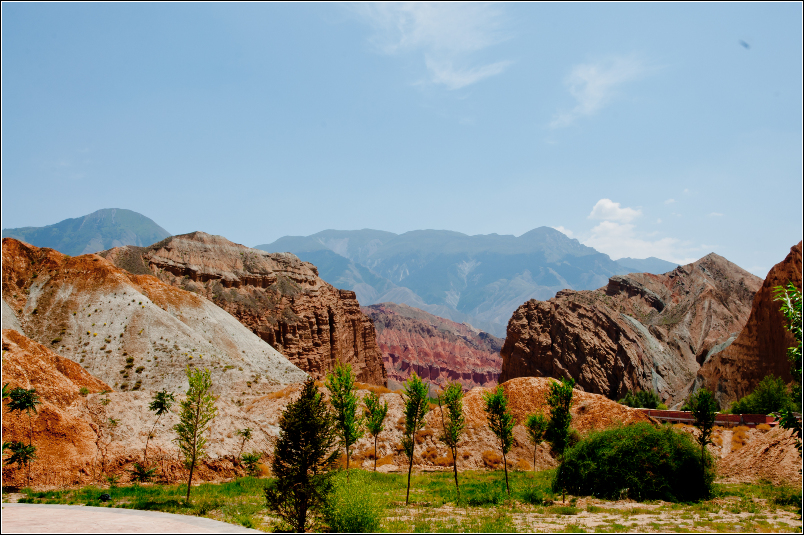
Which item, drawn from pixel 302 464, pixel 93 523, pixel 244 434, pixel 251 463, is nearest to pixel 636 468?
pixel 302 464

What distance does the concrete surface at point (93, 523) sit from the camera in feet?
45.6

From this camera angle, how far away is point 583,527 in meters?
18.2

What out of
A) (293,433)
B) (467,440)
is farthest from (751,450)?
(293,433)

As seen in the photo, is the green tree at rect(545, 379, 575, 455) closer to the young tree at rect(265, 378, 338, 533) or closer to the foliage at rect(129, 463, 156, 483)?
the young tree at rect(265, 378, 338, 533)

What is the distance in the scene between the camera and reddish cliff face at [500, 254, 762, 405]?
95.2m

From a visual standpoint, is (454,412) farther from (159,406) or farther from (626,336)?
(626,336)

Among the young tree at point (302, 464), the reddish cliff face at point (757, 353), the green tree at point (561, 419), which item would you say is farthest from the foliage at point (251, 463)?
the reddish cliff face at point (757, 353)

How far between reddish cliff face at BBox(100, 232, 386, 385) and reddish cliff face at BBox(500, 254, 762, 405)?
37992 mm

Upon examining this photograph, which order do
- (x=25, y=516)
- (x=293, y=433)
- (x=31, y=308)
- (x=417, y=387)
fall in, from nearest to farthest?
(x=25, y=516)
(x=293, y=433)
(x=417, y=387)
(x=31, y=308)

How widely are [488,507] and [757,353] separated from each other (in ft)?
218

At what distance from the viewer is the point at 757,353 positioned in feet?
230

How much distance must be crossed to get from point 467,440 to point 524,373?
6188 cm

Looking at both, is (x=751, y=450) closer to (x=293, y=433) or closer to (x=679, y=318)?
→ (x=293, y=433)

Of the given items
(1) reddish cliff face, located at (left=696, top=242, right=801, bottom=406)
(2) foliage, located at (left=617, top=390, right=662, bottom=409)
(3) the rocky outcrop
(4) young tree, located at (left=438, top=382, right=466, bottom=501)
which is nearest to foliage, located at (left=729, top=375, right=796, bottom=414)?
(1) reddish cliff face, located at (left=696, top=242, right=801, bottom=406)
